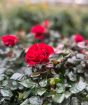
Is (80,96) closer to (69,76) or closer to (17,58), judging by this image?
(69,76)

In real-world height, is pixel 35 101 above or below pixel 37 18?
above

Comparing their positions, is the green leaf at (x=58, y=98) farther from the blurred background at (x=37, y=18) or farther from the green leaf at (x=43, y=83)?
the blurred background at (x=37, y=18)

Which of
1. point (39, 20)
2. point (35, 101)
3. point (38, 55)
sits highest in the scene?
point (38, 55)

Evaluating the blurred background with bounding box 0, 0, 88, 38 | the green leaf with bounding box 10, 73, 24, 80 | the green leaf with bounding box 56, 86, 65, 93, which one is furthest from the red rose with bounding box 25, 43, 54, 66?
the blurred background with bounding box 0, 0, 88, 38

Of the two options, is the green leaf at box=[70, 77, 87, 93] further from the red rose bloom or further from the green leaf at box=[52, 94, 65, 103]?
the red rose bloom

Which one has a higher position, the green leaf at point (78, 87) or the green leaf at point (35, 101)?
the green leaf at point (78, 87)

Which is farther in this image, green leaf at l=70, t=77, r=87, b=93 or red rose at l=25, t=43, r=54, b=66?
red rose at l=25, t=43, r=54, b=66

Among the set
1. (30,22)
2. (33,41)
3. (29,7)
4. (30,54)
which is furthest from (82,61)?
(29,7)

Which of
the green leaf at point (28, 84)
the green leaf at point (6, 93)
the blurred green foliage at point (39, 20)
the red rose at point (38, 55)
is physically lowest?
the blurred green foliage at point (39, 20)

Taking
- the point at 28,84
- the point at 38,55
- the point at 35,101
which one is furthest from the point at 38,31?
the point at 35,101

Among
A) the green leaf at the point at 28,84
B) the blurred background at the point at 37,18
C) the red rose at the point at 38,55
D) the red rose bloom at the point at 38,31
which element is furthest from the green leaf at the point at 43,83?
the blurred background at the point at 37,18

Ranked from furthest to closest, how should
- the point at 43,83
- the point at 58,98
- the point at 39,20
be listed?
the point at 39,20
the point at 43,83
the point at 58,98

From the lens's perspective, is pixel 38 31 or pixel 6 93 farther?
pixel 38 31

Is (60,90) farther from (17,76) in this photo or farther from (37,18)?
(37,18)
